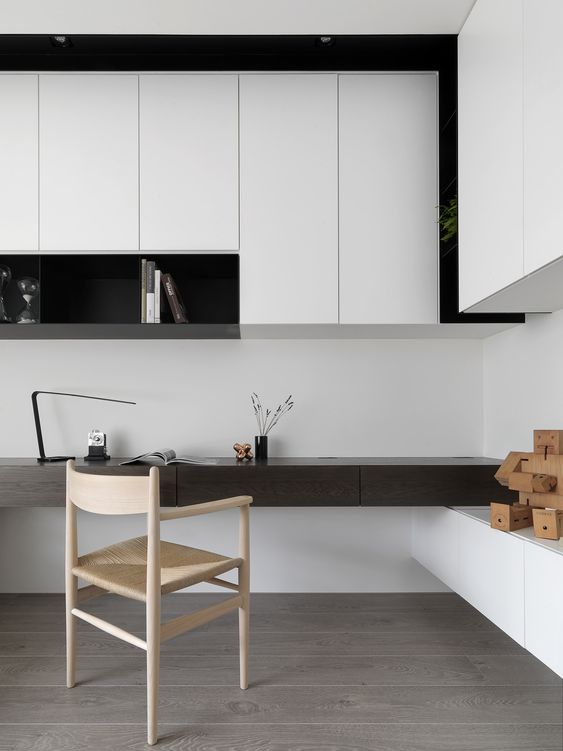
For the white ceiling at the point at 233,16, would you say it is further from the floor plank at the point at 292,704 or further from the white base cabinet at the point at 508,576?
the floor plank at the point at 292,704

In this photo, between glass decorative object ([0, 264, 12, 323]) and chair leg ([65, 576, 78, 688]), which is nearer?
chair leg ([65, 576, 78, 688])

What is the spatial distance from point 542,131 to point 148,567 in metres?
1.73

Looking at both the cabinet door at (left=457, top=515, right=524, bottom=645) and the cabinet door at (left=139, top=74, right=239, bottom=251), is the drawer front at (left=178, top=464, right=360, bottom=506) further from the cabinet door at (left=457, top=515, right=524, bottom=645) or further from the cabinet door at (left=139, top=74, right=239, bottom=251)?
the cabinet door at (left=139, top=74, right=239, bottom=251)

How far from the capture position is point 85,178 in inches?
103

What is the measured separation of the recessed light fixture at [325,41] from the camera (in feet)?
8.07

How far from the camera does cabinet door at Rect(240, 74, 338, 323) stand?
261 centimetres

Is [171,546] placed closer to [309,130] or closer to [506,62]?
[309,130]

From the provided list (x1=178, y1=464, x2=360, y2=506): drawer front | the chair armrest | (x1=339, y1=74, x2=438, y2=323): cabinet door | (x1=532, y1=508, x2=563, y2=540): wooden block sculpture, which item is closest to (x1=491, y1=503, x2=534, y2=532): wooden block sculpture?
(x1=532, y1=508, x2=563, y2=540): wooden block sculpture

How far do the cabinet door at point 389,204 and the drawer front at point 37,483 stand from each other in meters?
1.23

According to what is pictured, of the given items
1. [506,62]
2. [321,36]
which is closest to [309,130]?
[321,36]

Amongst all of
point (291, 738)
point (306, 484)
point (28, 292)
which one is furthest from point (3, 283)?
point (291, 738)

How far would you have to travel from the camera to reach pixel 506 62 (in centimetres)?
190

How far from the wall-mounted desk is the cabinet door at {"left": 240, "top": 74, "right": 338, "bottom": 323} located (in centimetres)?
69

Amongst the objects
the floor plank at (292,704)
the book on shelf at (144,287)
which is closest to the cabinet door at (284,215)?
the book on shelf at (144,287)
